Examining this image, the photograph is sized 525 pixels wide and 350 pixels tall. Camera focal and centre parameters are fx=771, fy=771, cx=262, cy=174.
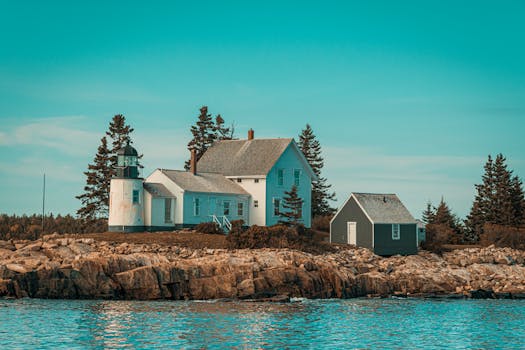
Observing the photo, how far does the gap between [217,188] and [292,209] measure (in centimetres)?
565

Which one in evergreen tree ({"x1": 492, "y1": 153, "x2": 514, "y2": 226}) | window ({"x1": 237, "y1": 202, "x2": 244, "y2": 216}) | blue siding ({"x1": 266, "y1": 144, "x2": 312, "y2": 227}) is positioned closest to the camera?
window ({"x1": 237, "y1": 202, "x2": 244, "y2": 216})

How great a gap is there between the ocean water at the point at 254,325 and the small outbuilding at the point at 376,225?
48.3 feet

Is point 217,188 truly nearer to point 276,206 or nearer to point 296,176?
point 276,206

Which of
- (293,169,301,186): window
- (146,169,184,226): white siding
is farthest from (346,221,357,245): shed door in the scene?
(146,169,184,226): white siding

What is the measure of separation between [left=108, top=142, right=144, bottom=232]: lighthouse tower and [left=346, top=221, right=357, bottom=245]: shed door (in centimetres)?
1443

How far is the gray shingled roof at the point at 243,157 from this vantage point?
5759cm

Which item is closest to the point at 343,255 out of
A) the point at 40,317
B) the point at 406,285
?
the point at 406,285

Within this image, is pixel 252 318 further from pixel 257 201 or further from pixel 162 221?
pixel 257 201

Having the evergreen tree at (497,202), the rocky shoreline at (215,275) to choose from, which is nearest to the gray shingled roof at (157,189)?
the rocky shoreline at (215,275)

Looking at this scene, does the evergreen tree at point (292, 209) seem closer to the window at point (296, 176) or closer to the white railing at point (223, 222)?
the window at point (296, 176)

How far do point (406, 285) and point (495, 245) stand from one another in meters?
19.6

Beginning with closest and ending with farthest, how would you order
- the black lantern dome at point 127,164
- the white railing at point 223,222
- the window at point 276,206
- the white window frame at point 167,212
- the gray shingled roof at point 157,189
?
1. the black lantern dome at point 127,164
2. the gray shingled roof at point 157,189
3. the white window frame at point 167,212
4. the white railing at point 223,222
5. the window at point 276,206

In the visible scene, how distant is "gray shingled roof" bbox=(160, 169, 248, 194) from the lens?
53.2 m

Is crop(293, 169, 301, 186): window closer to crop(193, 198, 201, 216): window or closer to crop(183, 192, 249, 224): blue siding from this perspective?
crop(183, 192, 249, 224): blue siding
